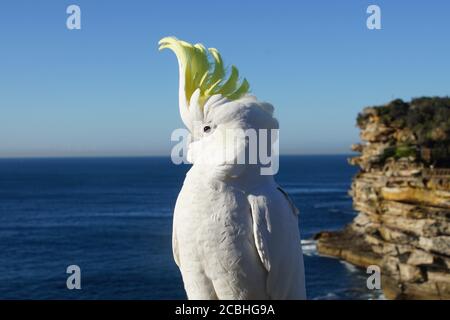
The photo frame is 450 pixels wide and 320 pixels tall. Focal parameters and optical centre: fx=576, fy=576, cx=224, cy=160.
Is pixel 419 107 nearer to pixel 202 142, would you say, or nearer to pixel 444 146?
pixel 444 146

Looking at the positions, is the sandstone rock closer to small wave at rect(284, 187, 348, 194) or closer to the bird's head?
the bird's head

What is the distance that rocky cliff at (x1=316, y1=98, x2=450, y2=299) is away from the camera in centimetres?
2588

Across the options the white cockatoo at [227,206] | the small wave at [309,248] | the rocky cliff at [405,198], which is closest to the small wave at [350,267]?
the rocky cliff at [405,198]

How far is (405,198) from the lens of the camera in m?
28.9

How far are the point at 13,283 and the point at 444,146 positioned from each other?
25775 mm

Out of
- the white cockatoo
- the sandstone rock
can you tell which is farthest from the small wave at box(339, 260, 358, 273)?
the white cockatoo

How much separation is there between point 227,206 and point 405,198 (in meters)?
26.0

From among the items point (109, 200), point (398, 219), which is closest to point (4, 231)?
point (109, 200)

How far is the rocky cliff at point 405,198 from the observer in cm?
2588

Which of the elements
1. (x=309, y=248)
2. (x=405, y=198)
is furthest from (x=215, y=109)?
(x=309, y=248)

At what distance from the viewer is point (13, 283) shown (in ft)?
113

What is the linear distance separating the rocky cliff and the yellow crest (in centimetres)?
2253

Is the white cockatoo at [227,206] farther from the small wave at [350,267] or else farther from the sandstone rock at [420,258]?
the small wave at [350,267]

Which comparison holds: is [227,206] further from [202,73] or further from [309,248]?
[309,248]
